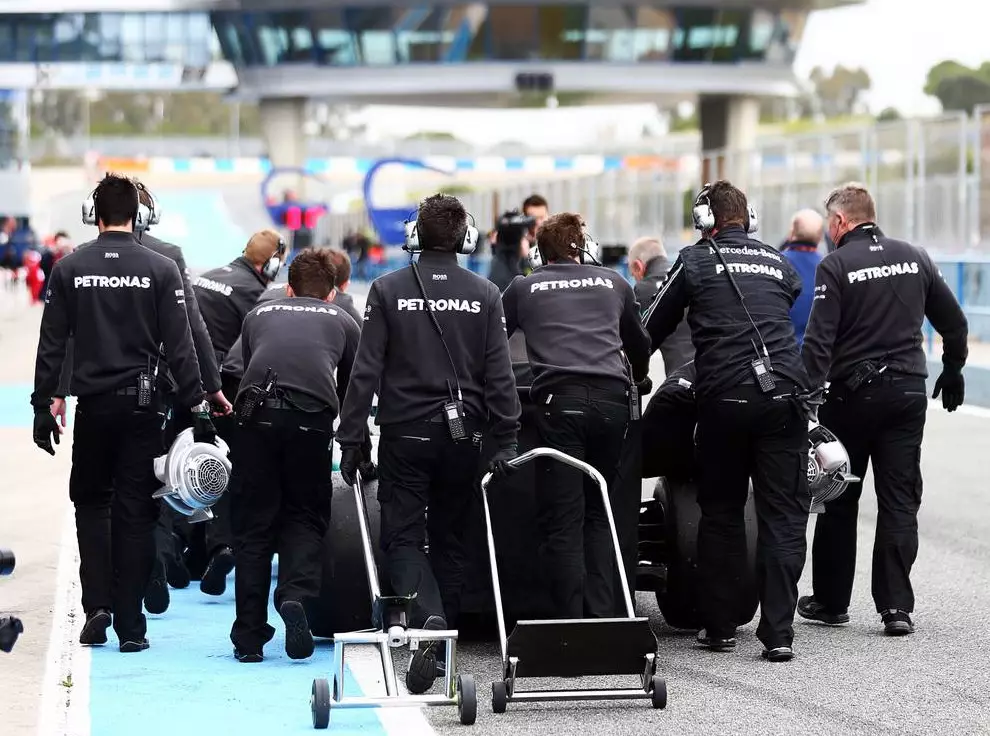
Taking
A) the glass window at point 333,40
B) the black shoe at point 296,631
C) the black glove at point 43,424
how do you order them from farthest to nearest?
the glass window at point 333,40 < the black glove at point 43,424 < the black shoe at point 296,631

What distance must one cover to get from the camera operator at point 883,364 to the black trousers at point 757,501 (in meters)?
0.47

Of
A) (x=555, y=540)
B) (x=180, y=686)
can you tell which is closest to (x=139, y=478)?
(x=180, y=686)

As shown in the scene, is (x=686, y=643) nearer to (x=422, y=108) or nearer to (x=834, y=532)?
(x=834, y=532)

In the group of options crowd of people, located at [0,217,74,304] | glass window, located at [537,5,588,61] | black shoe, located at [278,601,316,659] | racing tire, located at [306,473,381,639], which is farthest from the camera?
glass window, located at [537,5,588,61]

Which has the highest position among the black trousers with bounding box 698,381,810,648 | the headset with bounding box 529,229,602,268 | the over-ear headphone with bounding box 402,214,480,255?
the over-ear headphone with bounding box 402,214,480,255

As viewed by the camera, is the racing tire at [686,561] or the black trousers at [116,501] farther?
the racing tire at [686,561]

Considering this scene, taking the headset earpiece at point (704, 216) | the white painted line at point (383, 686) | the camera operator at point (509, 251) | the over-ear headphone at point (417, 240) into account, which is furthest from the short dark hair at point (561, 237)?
the camera operator at point (509, 251)

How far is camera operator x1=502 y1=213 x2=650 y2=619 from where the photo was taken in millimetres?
7613

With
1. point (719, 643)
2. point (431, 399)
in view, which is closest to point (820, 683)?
point (719, 643)

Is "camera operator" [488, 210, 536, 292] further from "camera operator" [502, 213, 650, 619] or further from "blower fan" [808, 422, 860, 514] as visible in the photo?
"blower fan" [808, 422, 860, 514]

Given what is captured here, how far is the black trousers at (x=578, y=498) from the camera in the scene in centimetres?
759

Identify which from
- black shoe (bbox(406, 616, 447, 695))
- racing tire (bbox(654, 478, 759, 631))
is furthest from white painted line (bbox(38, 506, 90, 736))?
racing tire (bbox(654, 478, 759, 631))

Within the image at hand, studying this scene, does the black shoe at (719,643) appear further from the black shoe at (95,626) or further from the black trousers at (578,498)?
the black shoe at (95,626)

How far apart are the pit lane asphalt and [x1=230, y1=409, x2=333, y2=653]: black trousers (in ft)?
2.71
